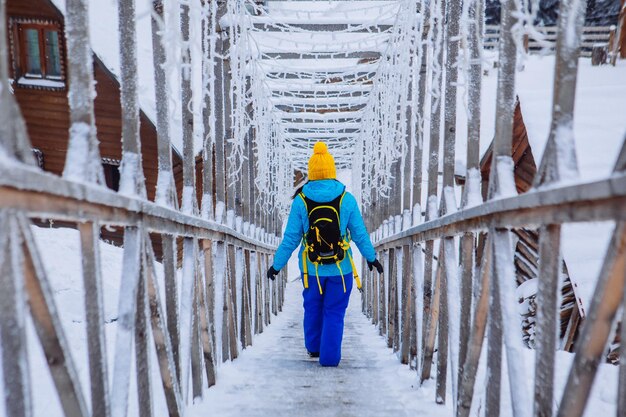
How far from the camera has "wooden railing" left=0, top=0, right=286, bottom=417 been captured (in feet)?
3.82

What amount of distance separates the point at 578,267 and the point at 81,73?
16.1 ft

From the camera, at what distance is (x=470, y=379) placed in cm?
223

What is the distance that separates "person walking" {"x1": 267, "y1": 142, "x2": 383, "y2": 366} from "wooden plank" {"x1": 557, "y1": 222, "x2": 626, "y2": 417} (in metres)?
2.91

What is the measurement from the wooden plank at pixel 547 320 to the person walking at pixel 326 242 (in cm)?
264

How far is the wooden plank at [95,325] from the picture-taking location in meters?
1.62

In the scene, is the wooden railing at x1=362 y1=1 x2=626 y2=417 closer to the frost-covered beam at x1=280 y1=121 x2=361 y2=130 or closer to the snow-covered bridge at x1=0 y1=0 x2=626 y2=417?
the snow-covered bridge at x1=0 y1=0 x2=626 y2=417

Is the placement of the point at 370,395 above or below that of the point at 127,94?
below

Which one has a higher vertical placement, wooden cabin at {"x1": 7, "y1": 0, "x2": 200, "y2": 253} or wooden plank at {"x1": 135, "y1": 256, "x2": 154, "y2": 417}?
wooden cabin at {"x1": 7, "y1": 0, "x2": 200, "y2": 253}

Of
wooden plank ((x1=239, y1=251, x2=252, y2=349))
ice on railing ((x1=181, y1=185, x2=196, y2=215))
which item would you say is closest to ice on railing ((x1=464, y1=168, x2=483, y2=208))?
ice on railing ((x1=181, y1=185, x2=196, y2=215))

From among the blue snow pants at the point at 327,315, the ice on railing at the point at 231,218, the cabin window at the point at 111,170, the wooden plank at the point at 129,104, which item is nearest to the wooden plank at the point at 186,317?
the wooden plank at the point at 129,104

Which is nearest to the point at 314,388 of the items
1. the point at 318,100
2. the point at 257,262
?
the point at 257,262

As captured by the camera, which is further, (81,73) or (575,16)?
(81,73)

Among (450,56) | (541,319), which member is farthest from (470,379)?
(450,56)

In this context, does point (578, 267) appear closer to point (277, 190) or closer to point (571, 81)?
point (571, 81)
